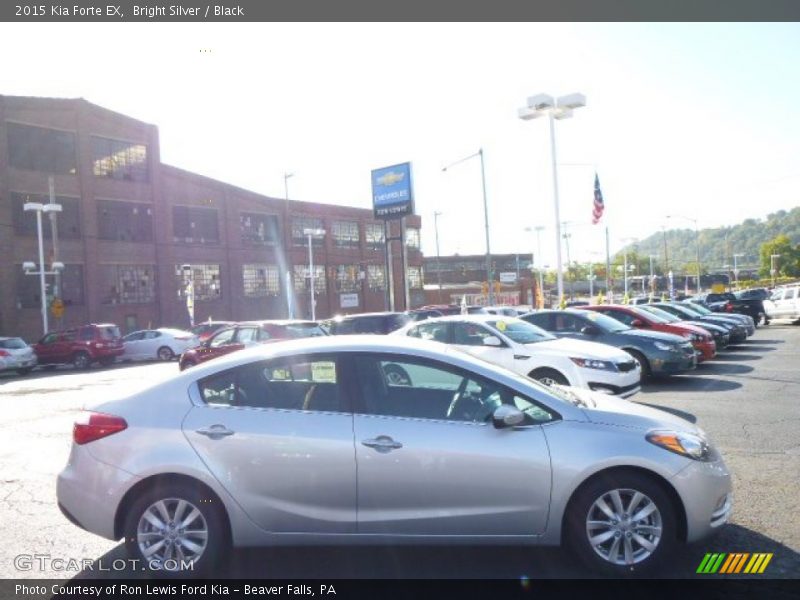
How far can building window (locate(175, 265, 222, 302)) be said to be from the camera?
44.7 m

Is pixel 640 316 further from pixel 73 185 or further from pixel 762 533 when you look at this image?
pixel 73 185

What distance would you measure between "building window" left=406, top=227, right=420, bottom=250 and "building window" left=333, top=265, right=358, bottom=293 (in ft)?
25.7

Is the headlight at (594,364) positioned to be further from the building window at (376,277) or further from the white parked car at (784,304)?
the building window at (376,277)

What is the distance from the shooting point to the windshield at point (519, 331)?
10992 mm

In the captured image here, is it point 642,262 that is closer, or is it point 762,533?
point 762,533

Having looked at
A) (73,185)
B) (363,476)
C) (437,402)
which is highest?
(73,185)

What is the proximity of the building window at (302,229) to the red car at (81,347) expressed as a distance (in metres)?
27.8

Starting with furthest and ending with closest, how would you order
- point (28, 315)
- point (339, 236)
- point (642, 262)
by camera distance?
point (642, 262)
point (339, 236)
point (28, 315)

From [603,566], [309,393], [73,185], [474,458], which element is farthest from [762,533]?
[73,185]

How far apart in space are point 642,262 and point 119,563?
495 feet

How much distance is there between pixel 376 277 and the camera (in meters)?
63.2

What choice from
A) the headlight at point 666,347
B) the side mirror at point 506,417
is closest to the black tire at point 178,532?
the side mirror at point 506,417

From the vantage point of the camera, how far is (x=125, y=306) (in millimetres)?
41125

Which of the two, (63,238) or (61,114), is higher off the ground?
(61,114)
